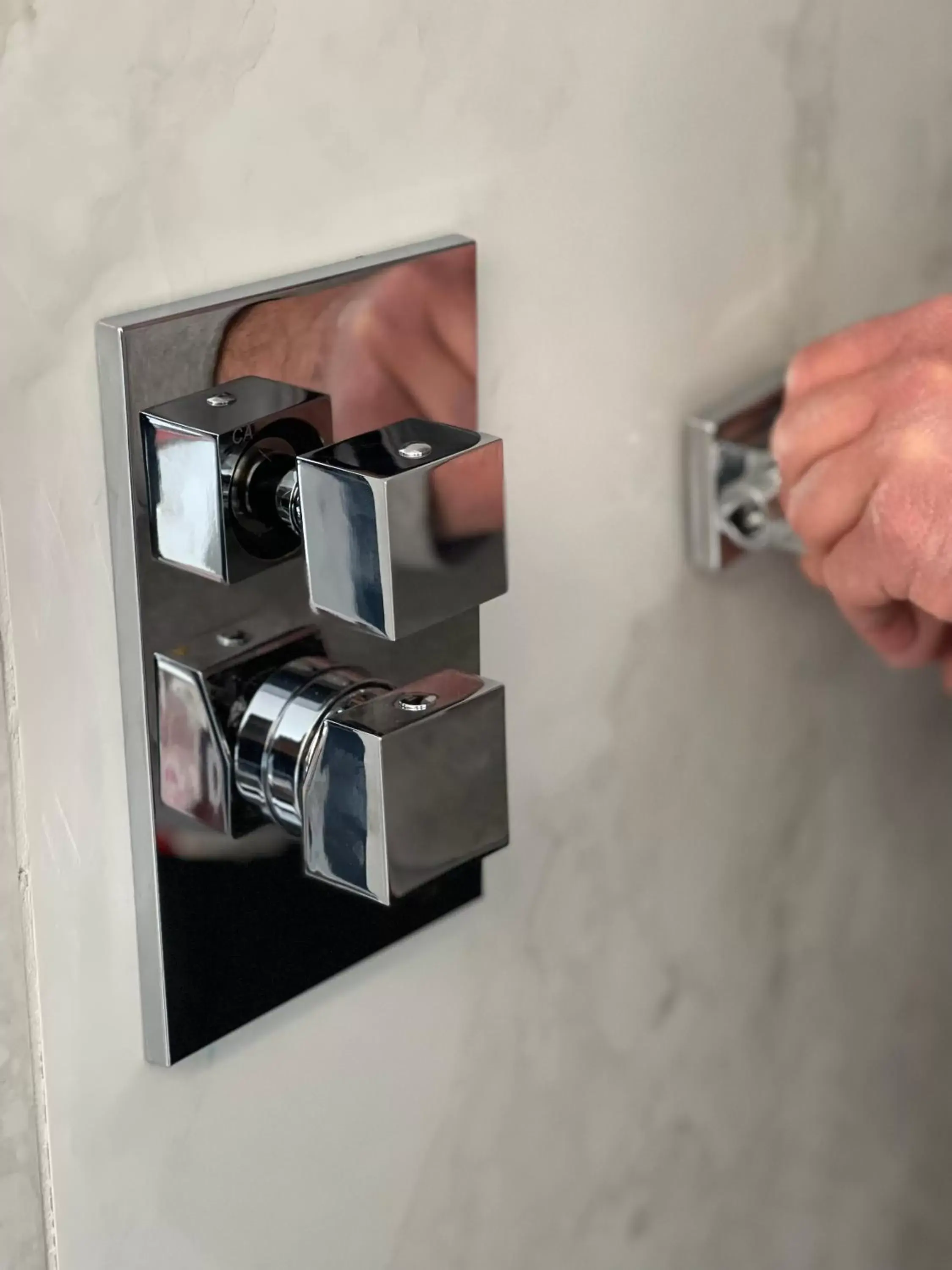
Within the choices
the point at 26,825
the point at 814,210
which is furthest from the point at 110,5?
the point at 814,210

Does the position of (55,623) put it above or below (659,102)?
below

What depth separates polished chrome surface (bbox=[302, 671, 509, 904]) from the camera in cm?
39

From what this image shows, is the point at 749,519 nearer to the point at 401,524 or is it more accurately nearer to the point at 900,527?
the point at 900,527

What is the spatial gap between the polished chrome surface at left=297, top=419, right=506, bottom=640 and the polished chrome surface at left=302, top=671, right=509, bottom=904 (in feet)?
0.09

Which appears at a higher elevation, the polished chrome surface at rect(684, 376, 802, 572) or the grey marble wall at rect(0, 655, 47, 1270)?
the polished chrome surface at rect(684, 376, 802, 572)

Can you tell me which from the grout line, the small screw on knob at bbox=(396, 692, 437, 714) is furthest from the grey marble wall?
the small screw on knob at bbox=(396, 692, 437, 714)

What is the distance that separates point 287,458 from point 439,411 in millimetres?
81

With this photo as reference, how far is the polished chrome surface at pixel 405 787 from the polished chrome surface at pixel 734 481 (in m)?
0.20

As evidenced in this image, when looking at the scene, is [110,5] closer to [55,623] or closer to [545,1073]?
[55,623]

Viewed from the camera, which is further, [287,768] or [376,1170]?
[376,1170]

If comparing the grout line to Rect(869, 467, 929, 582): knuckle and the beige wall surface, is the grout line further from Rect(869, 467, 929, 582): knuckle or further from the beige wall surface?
Rect(869, 467, 929, 582): knuckle

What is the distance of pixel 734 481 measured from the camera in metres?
0.59

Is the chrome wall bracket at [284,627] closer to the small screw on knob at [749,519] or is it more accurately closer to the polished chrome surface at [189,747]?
the polished chrome surface at [189,747]

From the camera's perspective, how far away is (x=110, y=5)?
374 millimetres
